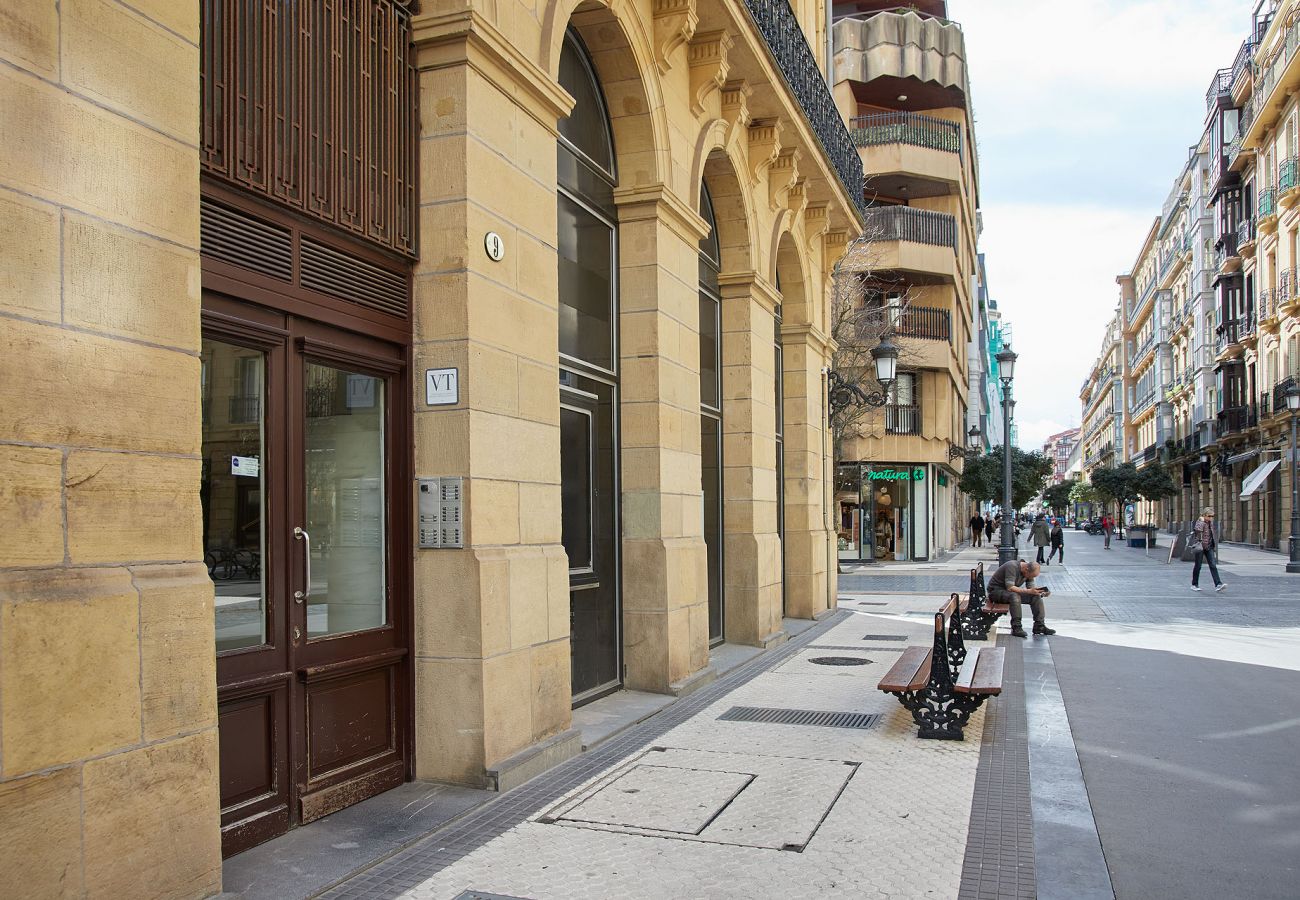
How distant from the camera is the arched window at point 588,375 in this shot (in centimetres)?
873

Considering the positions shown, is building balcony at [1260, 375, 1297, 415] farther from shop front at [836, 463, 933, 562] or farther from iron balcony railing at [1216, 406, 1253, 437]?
shop front at [836, 463, 933, 562]

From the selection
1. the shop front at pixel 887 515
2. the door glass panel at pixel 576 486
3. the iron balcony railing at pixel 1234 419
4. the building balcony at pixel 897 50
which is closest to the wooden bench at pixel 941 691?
the door glass panel at pixel 576 486

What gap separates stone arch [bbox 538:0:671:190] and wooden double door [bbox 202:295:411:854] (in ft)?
13.7

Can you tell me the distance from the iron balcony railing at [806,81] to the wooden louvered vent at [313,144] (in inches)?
228

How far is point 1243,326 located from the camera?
4838 cm

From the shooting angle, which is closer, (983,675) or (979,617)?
(983,675)

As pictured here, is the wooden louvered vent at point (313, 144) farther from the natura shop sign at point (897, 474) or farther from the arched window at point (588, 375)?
the natura shop sign at point (897, 474)

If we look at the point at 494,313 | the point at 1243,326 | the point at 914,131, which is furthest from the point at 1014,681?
the point at 1243,326

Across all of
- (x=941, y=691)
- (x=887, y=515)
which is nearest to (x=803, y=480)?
(x=941, y=691)

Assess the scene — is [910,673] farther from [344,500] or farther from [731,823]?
[344,500]

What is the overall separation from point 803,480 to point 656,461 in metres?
6.81

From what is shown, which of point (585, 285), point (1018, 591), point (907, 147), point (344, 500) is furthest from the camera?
point (907, 147)

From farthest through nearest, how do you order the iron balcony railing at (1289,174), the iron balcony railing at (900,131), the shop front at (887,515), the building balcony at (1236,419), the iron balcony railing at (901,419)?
the building balcony at (1236,419) < the iron balcony railing at (1289,174) < the iron balcony railing at (900,131) < the iron balcony railing at (901,419) < the shop front at (887,515)

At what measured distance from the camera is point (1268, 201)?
43344mm
